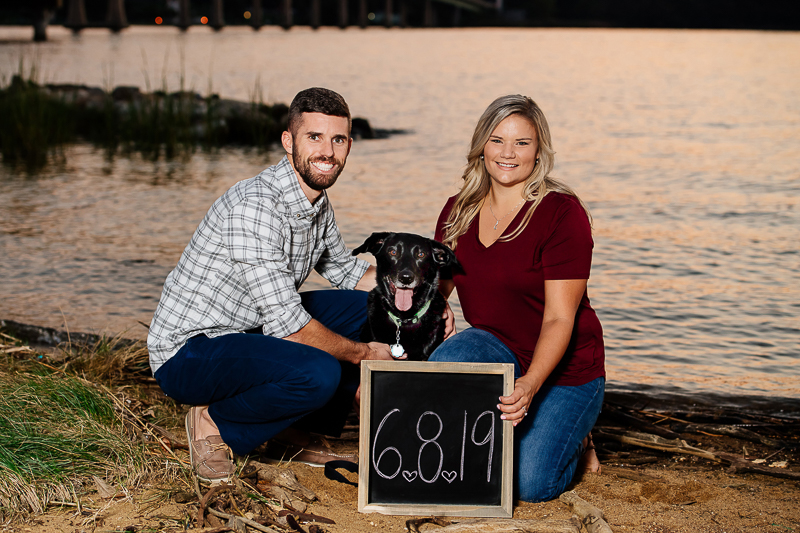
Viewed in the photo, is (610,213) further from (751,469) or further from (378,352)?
(378,352)

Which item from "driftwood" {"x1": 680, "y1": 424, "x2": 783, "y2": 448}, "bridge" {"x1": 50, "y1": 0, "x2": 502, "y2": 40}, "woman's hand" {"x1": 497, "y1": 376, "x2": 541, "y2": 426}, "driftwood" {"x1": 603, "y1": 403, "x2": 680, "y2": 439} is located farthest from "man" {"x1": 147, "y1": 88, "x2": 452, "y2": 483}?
"bridge" {"x1": 50, "y1": 0, "x2": 502, "y2": 40}

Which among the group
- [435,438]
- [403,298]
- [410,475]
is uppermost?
[403,298]

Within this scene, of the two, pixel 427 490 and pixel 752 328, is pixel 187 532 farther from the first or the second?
pixel 752 328

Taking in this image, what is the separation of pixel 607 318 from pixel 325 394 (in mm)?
3575

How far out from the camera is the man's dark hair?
3.10 metres

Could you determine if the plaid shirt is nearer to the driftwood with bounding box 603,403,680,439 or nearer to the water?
the driftwood with bounding box 603,403,680,439

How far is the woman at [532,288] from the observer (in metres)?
3.11

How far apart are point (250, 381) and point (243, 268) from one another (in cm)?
48

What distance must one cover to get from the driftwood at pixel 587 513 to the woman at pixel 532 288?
Result: 3.6 inches

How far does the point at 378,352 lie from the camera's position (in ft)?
11.0

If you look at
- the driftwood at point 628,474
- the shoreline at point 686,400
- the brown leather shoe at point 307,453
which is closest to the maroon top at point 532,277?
the driftwood at point 628,474

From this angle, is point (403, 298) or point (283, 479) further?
point (403, 298)

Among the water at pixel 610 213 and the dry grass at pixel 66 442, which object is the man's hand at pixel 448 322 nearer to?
the dry grass at pixel 66 442

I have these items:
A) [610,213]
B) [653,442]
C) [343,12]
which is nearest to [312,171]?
[653,442]
